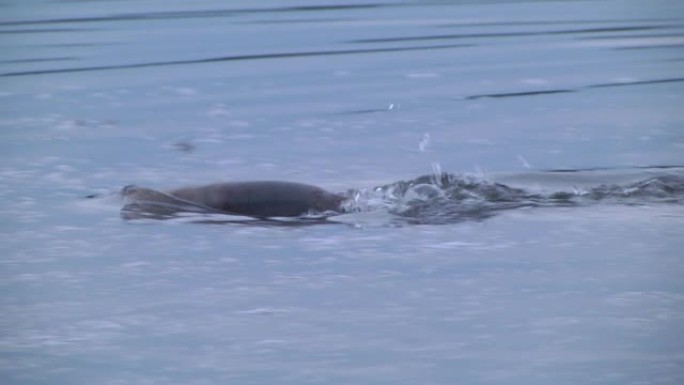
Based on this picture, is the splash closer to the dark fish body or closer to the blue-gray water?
the blue-gray water

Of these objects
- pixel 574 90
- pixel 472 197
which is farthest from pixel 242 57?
pixel 472 197

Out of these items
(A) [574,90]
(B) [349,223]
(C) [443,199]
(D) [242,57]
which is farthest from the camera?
(D) [242,57]

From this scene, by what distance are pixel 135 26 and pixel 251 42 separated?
2.75 m

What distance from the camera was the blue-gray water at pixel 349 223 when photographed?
15.0ft

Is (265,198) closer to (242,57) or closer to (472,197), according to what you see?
(472,197)

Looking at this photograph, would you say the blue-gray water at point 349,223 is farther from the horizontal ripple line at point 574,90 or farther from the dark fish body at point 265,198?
the dark fish body at point 265,198

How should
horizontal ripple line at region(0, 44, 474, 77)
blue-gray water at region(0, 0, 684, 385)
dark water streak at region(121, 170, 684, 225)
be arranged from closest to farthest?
blue-gray water at region(0, 0, 684, 385) < dark water streak at region(121, 170, 684, 225) < horizontal ripple line at region(0, 44, 474, 77)

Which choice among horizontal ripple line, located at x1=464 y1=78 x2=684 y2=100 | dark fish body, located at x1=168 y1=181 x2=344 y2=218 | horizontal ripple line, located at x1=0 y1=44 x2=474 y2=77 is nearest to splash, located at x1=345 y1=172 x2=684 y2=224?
dark fish body, located at x1=168 y1=181 x2=344 y2=218

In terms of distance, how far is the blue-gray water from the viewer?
457 centimetres

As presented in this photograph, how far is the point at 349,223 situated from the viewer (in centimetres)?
640

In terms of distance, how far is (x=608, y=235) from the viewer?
6.05m

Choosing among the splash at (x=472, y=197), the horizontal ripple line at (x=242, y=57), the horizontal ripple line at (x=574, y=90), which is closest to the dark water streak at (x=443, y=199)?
the splash at (x=472, y=197)

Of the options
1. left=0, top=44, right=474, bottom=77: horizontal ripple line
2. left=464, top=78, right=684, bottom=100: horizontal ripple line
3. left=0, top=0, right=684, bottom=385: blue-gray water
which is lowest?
left=0, top=0, right=684, bottom=385: blue-gray water

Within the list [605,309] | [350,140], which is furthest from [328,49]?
[605,309]
